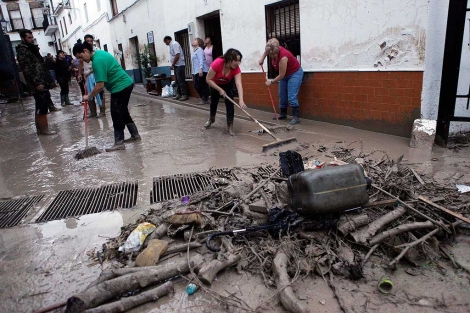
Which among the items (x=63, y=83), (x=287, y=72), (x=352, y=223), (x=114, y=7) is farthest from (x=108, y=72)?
(x=114, y=7)

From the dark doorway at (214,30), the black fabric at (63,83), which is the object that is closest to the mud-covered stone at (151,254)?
the dark doorway at (214,30)

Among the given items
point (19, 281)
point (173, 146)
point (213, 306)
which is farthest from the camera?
point (173, 146)

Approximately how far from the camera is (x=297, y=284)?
2.16 metres

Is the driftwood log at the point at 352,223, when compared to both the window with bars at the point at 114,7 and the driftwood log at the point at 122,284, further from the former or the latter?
the window with bars at the point at 114,7

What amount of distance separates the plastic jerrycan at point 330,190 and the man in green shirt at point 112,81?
371 cm

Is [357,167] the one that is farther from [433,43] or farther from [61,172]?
[61,172]

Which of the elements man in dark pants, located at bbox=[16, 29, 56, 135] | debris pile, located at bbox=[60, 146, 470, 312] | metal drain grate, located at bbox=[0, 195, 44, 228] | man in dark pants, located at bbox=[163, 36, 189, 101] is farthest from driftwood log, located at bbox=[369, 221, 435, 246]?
man in dark pants, located at bbox=[163, 36, 189, 101]

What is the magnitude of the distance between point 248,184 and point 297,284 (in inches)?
54.9

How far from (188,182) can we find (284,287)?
6.99ft

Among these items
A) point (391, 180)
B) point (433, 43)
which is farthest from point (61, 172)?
point (433, 43)

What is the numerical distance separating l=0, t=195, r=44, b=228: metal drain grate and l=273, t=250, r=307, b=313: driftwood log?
2.63 metres

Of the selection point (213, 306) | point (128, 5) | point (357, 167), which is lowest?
point (213, 306)

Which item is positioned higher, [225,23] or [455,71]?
[225,23]

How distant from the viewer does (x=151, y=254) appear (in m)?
2.43
